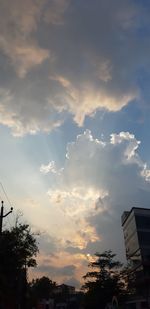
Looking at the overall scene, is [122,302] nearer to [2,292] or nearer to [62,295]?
[2,292]

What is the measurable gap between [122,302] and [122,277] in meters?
5.38

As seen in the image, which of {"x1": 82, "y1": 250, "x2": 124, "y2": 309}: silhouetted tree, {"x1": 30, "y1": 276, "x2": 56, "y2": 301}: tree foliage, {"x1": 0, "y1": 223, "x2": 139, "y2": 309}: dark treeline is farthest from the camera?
{"x1": 30, "y1": 276, "x2": 56, "y2": 301}: tree foliage

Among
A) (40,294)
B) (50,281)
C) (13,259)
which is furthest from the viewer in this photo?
(50,281)

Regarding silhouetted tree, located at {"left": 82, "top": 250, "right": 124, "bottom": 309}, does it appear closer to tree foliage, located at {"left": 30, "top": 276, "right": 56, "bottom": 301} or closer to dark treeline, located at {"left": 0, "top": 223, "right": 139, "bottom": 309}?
dark treeline, located at {"left": 0, "top": 223, "right": 139, "bottom": 309}

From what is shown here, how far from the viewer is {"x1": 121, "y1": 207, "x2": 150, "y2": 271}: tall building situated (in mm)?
→ 98662

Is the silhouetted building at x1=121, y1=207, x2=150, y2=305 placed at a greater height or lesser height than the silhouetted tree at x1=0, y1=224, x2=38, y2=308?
greater

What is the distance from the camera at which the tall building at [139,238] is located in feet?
324

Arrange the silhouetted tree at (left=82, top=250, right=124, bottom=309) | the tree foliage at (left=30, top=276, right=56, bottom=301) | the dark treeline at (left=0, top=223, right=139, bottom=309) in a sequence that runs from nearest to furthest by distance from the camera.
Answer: the dark treeline at (left=0, top=223, right=139, bottom=309)
the silhouetted tree at (left=82, top=250, right=124, bottom=309)
the tree foliage at (left=30, top=276, right=56, bottom=301)

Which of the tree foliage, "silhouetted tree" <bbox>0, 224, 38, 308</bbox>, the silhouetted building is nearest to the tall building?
the silhouetted building

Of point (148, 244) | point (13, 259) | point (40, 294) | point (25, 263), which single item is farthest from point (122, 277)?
point (40, 294)

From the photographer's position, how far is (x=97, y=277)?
89.2 m

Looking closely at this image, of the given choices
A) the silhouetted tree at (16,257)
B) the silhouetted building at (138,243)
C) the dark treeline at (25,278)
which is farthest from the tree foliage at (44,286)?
the silhouetted tree at (16,257)

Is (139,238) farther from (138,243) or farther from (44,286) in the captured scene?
(44,286)

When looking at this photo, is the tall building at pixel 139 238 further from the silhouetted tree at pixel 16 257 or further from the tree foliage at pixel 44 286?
the tree foliage at pixel 44 286
